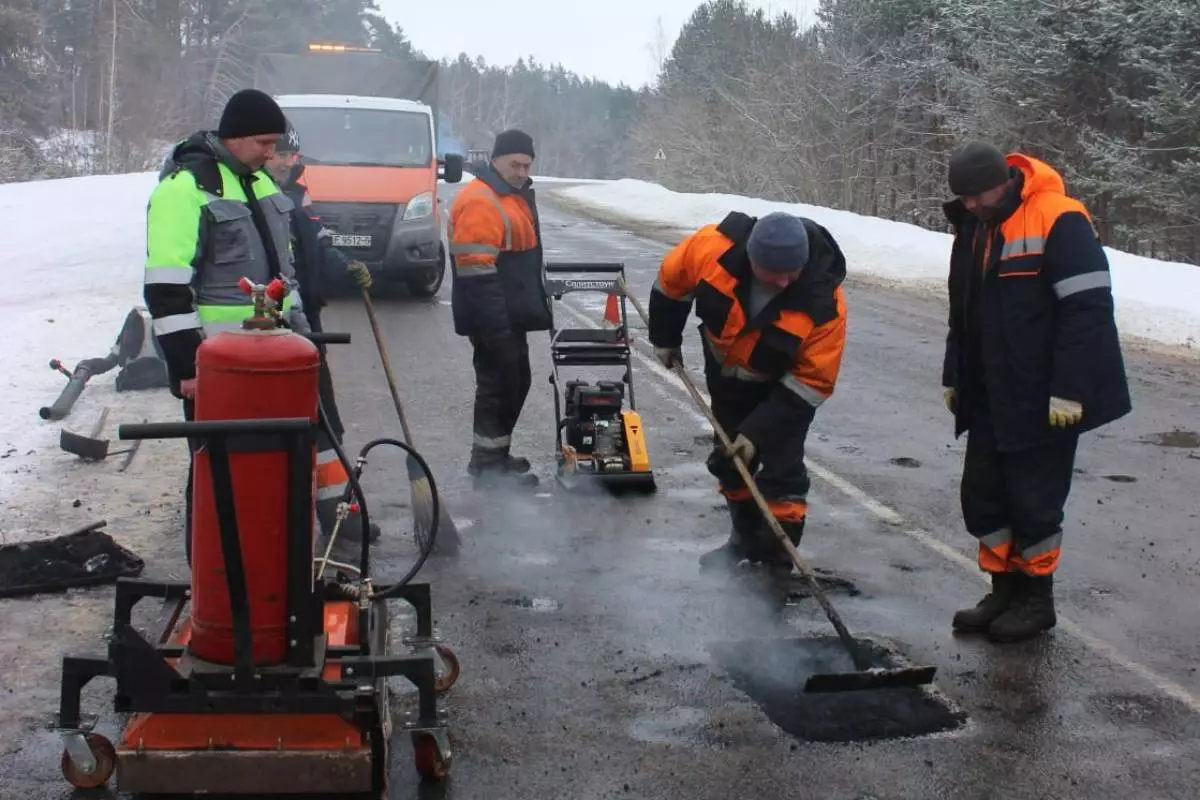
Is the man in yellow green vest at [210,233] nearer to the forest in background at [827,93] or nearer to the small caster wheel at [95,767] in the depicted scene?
the small caster wheel at [95,767]

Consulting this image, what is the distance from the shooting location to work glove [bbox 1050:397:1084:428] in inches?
192

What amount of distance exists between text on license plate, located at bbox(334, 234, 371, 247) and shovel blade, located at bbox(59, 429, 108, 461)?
7331 mm

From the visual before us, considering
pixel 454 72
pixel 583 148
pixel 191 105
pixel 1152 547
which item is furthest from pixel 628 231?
pixel 454 72

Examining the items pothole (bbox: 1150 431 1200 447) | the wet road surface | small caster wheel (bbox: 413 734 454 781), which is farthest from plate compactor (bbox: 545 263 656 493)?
pothole (bbox: 1150 431 1200 447)

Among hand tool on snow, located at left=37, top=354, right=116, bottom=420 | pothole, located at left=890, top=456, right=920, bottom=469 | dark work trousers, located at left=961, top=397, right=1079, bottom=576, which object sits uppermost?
dark work trousers, located at left=961, top=397, right=1079, bottom=576

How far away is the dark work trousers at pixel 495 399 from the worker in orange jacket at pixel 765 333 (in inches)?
58.9

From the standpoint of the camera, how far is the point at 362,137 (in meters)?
Result: 15.5

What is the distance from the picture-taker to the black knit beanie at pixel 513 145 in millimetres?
6984

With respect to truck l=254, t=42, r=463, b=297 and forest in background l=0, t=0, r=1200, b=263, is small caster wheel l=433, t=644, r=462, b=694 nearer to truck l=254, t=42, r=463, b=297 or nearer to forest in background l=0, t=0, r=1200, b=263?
truck l=254, t=42, r=463, b=297

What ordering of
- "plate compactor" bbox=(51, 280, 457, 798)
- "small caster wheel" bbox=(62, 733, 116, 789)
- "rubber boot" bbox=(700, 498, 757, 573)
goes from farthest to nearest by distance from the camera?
"rubber boot" bbox=(700, 498, 757, 573) < "small caster wheel" bbox=(62, 733, 116, 789) < "plate compactor" bbox=(51, 280, 457, 798)

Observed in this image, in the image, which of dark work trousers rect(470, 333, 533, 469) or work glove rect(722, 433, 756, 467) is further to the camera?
dark work trousers rect(470, 333, 533, 469)

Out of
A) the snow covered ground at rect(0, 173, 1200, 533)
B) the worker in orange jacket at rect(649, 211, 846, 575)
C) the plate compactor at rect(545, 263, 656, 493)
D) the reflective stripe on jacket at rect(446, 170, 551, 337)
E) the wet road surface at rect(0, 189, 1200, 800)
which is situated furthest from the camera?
the snow covered ground at rect(0, 173, 1200, 533)

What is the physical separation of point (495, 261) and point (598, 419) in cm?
103

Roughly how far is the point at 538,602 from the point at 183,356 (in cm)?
172
